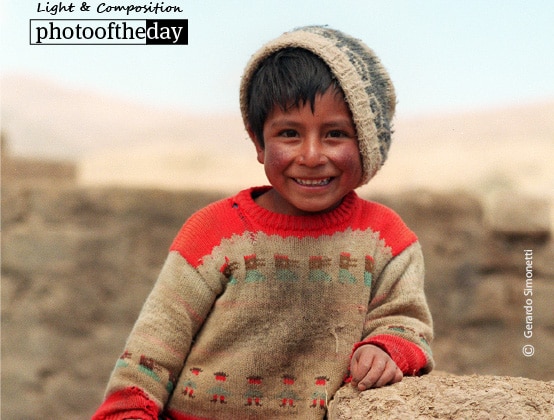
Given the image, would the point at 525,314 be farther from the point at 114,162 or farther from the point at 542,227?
the point at 114,162

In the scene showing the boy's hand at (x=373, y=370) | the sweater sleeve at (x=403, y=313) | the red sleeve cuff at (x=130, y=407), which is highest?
the sweater sleeve at (x=403, y=313)

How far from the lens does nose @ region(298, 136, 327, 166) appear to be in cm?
200

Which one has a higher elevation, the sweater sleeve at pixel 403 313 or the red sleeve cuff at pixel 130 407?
the sweater sleeve at pixel 403 313

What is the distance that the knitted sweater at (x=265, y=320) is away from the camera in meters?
2.09

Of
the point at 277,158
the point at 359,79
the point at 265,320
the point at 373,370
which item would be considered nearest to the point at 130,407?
the point at 265,320

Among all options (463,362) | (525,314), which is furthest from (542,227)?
(463,362)

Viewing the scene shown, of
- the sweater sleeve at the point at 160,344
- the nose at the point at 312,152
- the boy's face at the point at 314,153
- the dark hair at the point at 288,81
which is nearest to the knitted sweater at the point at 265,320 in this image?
the sweater sleeve at the point at 160,344

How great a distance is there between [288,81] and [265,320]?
63cm

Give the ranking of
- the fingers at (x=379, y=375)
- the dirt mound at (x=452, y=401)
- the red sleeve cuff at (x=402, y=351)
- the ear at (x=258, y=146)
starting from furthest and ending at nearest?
the ear at (x=258, y=146), the red sleeve cuff at (x=402, y=351), the fingers at (x=379, y=375), the dirt mound at (x=452, y=401)

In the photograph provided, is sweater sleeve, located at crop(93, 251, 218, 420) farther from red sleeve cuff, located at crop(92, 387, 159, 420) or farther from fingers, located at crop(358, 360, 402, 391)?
fingers, located at crop(358, 360, 402, 391)

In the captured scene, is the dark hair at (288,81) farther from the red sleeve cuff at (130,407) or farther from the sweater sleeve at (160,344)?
the red sleeve cuff at (130,407)

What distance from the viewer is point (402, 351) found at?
202 centimetres

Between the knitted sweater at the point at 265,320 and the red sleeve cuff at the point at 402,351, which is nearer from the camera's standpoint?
the red sleeve cuff at the point at 402,351

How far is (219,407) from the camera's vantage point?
2.11 metres
